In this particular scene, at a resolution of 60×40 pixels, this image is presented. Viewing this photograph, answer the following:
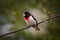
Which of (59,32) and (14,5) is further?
(14,5)

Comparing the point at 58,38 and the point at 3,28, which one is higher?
the point at 3,28

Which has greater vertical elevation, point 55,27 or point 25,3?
point 25,3

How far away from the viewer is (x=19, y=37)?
2982 mm

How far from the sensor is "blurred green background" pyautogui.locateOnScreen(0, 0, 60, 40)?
9.55ft

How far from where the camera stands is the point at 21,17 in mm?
2992

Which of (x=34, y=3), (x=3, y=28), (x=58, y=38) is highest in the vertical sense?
(x=34, y=3)

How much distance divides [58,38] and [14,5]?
0.74m

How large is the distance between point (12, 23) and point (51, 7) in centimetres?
51

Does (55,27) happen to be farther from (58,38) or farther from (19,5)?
(19,5)

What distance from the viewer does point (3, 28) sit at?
3016mm

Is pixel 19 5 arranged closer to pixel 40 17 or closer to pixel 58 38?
pixel 40 17

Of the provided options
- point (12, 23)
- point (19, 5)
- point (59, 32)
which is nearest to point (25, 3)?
point (19, 5)

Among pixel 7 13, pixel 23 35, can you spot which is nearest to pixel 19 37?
pixel 23 35

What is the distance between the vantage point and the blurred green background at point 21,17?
291 cm
